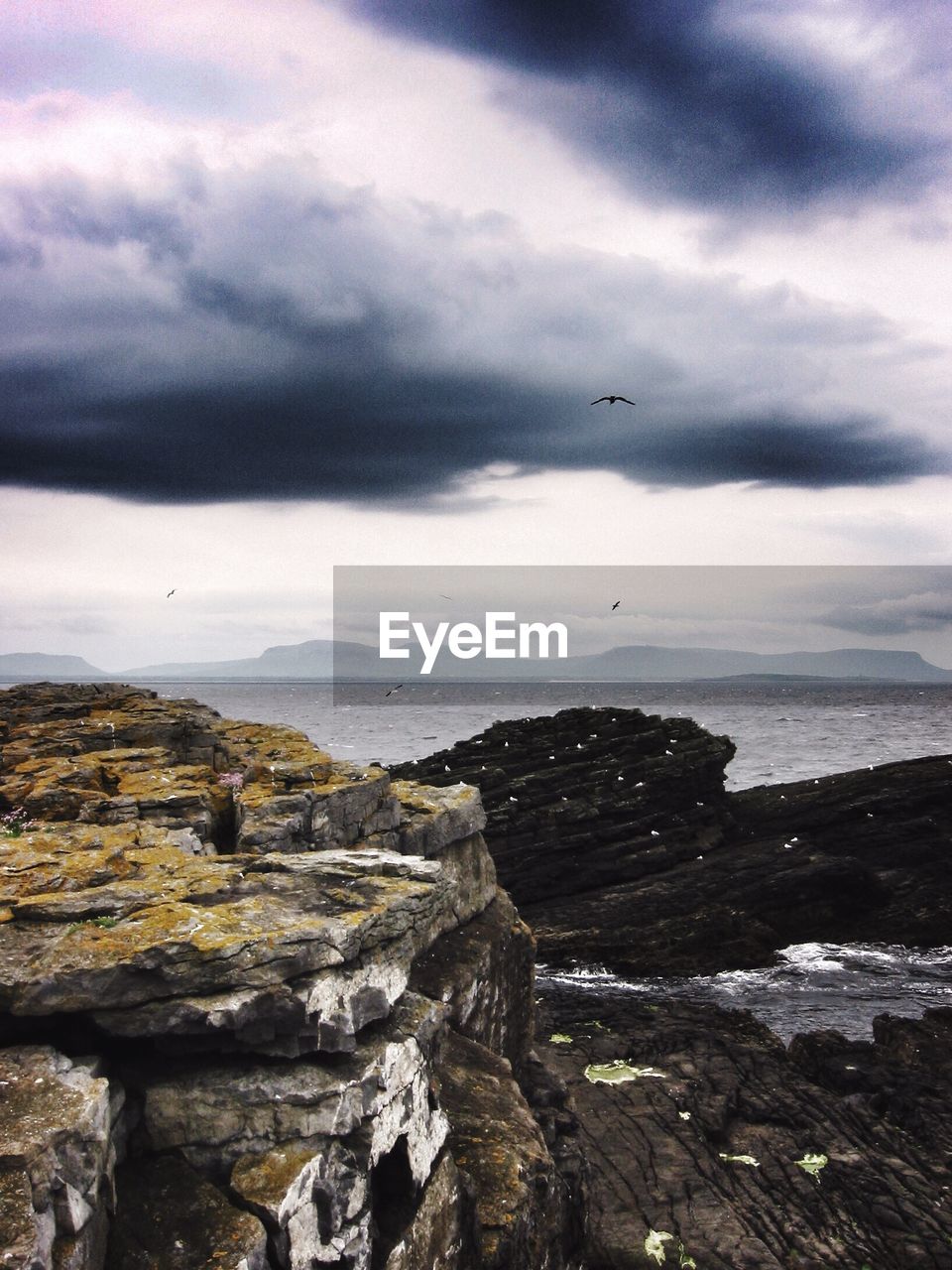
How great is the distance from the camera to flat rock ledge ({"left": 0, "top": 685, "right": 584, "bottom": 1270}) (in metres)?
8.76

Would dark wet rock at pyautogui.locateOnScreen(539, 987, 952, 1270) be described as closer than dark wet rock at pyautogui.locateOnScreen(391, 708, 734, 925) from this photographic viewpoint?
Yes

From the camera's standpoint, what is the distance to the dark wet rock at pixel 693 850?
39156 millimetres

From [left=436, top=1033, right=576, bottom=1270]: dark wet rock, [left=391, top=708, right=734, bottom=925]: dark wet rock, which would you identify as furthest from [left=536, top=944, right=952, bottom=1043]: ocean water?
[left=436, top=1033, right=576, bottom=1270]: dark wet rock

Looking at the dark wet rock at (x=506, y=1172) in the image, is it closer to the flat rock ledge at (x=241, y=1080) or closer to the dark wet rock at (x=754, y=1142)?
the flat rock ledge at (x=241, y=1080)

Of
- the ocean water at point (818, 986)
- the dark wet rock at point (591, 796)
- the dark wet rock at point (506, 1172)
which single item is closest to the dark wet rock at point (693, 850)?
the dark wet rock at point (591, 796)

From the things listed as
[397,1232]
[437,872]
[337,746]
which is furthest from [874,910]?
[337,746]

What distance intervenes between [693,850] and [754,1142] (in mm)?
26787

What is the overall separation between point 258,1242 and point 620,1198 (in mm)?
12248

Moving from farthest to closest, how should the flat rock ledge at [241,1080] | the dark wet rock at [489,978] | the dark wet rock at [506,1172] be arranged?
the dark wet rock at [489,978]
the dark wet rock at [506,1172]
the flat rock ledge at [241,1080]

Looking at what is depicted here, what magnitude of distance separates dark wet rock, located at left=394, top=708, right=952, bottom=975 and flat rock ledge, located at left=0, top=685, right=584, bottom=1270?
24.4m

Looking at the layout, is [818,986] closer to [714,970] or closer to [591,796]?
[714,970]

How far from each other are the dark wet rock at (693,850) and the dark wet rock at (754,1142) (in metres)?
10.2

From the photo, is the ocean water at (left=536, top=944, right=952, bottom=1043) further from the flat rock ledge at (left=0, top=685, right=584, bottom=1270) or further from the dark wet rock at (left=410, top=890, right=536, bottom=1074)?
the flat rock ledge at (left=0, top=685, right=584, bottom=1270)

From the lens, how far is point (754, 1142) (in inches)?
813
